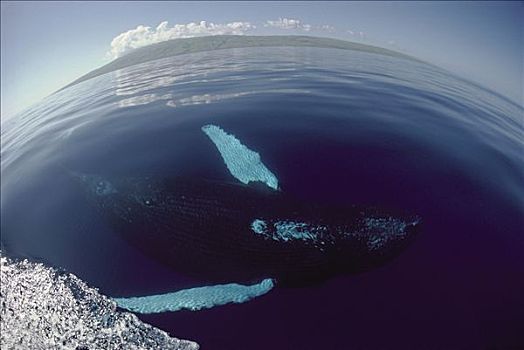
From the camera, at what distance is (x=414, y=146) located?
222 inches

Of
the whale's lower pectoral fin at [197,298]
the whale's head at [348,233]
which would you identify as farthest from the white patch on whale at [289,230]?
the whale's lower pectoral fin at [197,298]

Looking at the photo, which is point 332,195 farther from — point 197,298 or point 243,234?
point 197,298

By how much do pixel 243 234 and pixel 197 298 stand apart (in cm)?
89

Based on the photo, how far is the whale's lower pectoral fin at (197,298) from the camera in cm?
374

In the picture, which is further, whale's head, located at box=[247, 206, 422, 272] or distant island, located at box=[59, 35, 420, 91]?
distant island, located at box=[59, 35, 420, 91]

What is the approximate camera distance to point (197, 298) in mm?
3801

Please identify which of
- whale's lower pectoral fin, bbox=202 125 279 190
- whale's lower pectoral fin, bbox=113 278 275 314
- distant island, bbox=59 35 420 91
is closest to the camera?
whale's lower pectoral fin, bbox=113 278 275 314

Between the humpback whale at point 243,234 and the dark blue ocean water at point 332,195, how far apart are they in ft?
0.53

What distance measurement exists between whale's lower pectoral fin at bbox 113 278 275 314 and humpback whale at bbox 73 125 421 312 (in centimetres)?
1

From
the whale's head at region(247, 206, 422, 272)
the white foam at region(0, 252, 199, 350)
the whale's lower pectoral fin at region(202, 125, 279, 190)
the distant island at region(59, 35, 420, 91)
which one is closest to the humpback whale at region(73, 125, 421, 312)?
the whale's head at region(247, 206, 422, 272)

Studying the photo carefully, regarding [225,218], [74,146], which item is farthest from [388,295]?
[74,146]

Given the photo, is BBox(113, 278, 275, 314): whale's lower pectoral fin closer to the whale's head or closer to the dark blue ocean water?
the dark blue ocean water

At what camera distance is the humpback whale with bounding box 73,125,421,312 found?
386cm

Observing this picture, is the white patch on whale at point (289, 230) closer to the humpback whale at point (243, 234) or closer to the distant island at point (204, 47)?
the humpback whale at point (243, 234)
